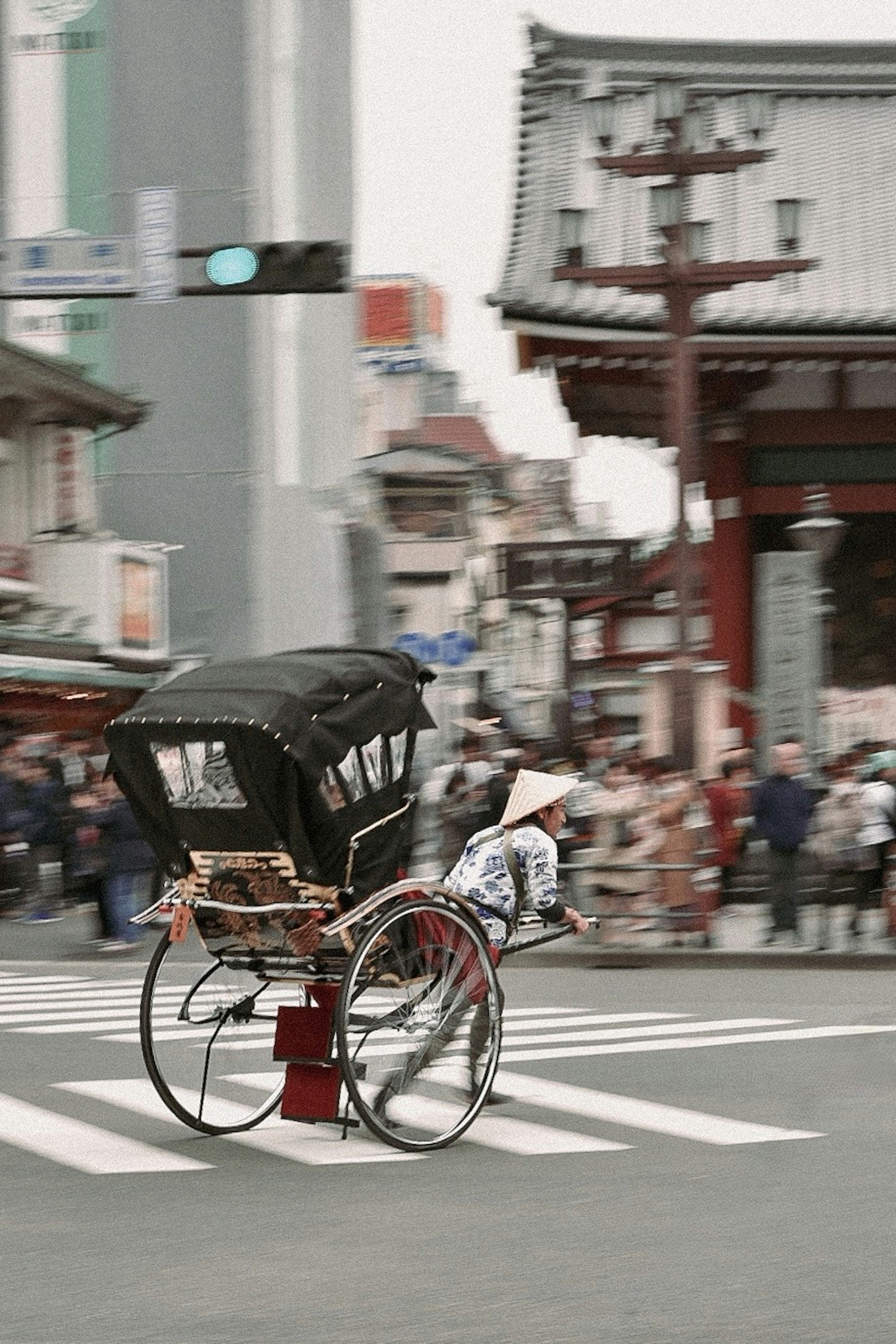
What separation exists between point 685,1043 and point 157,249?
8662 millimetres

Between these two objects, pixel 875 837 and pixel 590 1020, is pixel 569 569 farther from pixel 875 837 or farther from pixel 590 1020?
pixel 590 1020

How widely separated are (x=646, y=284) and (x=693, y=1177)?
11.3 meters

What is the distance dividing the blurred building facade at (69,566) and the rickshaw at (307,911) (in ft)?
64.7

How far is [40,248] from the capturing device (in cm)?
1655

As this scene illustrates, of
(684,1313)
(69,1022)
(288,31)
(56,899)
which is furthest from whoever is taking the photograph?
(288,31)

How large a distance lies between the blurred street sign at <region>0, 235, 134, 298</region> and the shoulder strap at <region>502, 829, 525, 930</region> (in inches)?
360

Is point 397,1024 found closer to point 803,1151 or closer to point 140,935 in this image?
point 803,1151

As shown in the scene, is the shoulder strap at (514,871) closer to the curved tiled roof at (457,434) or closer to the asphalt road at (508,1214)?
the asphalt road at (508,1214)

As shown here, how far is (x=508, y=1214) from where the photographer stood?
21.4 ft

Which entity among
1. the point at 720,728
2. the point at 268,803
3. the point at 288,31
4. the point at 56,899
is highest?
the point at 288,31

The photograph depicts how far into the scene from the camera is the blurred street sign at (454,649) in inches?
912

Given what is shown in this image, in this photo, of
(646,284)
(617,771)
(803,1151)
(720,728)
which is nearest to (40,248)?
(646,284)

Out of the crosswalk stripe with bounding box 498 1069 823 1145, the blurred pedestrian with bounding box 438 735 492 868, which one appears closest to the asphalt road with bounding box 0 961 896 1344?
the crosswalk stripe with bounding box 498 1069 823 1145

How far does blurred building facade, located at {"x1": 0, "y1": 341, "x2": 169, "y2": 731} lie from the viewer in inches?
1109
